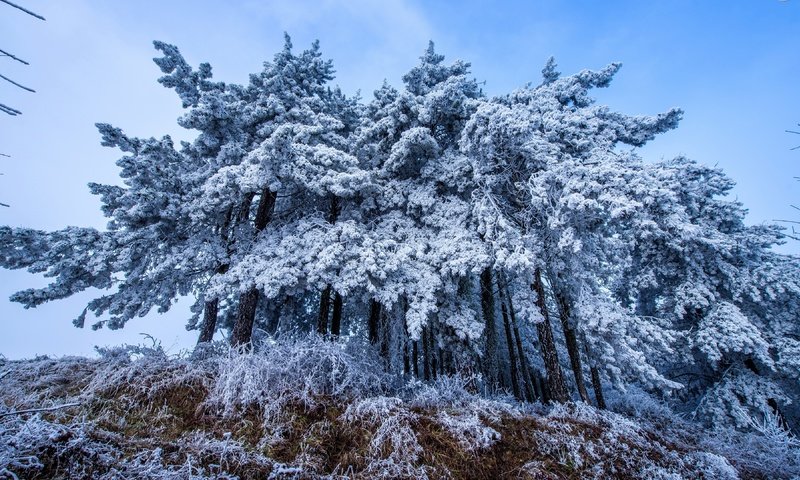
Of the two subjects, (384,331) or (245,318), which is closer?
(245,318)

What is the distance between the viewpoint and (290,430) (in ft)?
14.6

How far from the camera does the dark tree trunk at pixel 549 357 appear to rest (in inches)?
332

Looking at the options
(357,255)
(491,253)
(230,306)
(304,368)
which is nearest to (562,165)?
(491,253)

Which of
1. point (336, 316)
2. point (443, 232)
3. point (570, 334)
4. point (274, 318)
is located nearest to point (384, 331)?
point (336, 316)

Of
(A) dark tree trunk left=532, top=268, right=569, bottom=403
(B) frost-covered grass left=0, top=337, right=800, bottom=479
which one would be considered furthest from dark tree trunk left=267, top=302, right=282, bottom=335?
(A) dark tree trunk left=532, top=268, right=569, bottom=403

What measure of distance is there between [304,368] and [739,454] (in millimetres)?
8010

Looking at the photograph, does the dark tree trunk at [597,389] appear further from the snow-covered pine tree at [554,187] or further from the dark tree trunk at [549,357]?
the dark tree trunk at [549,357]

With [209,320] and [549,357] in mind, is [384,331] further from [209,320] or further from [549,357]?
[209,320]

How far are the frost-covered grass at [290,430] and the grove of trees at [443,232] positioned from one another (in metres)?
2.19

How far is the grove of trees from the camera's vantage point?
8.55 metres

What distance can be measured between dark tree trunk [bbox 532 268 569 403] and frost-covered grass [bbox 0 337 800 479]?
7.29 feet

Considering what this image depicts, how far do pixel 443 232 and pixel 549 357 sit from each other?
4.43m

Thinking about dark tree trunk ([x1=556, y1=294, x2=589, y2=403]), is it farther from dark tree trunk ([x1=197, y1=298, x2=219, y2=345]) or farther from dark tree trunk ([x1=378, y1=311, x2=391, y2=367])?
dark tree trunk ([x1=197, y1=298, x2=219, y2=345])

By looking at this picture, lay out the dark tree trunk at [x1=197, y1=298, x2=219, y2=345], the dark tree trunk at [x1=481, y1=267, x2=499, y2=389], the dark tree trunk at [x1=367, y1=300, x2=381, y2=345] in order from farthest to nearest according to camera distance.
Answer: the dark tree trunk at [x1=367, y1=300, x2=381, y2=345] < the dark tree trunk at [x1=197, y1=298, x2=219, y2=345] < the dark tree trunk at [x1=481, y1=267, x2=499, y2=389]
